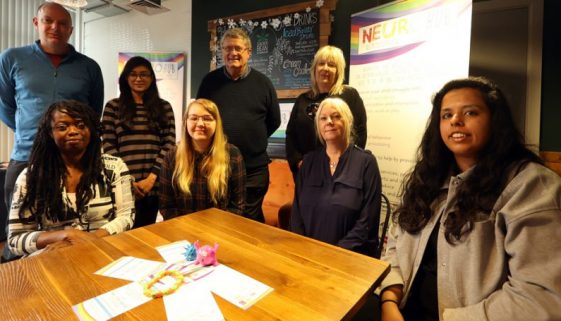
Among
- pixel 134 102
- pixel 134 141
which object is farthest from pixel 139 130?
pixel 134 102

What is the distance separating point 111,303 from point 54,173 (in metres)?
0.95

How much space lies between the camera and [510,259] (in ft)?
3.14

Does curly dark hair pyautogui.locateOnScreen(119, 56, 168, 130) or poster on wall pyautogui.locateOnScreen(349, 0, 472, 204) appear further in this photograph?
poster on wall pyautogui.locateOnScreen(349, 0, 472, 204)

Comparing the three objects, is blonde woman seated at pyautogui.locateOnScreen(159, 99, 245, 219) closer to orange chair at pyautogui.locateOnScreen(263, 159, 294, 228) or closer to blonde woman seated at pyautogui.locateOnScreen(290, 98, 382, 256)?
blonde woman seated at pyautogui.locateOnScreen(290, 98, 382, 256)

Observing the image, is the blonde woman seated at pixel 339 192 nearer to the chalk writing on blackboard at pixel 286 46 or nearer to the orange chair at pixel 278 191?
the orange chair at pixel 278 191

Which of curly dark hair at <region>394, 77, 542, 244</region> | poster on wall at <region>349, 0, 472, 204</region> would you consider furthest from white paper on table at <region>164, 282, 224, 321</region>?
poster on wall at <region>349, 0, 472, 204</region>

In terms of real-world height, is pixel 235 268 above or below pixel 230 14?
below

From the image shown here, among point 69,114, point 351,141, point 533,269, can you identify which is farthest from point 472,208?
point 69,114

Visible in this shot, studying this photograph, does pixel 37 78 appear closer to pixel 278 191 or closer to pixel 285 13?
pixel 278 191

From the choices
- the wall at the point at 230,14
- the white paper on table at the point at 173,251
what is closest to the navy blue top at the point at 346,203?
the white paper on table at the point at 173,251

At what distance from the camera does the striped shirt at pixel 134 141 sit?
2.04 m

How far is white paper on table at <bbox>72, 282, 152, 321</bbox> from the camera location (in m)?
0.78

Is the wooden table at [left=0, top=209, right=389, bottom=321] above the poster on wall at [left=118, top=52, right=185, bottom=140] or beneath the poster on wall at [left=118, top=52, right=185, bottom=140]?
beneath

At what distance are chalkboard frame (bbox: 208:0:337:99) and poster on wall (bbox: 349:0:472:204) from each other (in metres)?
0.41
